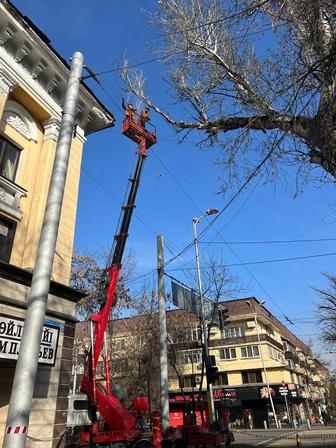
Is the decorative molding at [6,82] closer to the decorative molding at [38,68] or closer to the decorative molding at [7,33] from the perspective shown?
the decorative molding at [7,33]

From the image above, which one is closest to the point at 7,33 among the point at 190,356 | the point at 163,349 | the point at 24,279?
the point at 24,279

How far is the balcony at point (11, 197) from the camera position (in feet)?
35.8

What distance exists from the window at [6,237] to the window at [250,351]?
42039 millimetres

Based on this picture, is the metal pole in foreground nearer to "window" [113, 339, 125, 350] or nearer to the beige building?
the beige building

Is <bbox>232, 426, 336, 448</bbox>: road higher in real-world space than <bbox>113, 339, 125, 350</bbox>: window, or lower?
lower

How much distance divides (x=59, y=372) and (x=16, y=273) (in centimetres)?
306

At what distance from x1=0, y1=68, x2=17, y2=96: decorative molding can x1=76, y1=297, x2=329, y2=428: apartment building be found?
26625 mm

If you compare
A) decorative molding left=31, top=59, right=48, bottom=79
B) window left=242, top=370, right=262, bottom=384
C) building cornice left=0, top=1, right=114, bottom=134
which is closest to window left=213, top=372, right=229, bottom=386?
window left=242, top=370, right=262, bottom=384

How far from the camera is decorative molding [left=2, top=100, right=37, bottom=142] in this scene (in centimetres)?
1217

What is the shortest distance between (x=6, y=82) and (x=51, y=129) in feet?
7.05

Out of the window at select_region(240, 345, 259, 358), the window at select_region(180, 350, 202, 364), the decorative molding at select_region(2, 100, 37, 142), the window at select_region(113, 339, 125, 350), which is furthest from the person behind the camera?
the window at select_region(240, 345, 259, 358)

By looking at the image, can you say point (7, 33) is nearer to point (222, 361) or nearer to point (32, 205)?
point (32, 205)

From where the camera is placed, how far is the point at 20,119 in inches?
498

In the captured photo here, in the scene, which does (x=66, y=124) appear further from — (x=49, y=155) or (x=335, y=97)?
(x=49, y=155)
